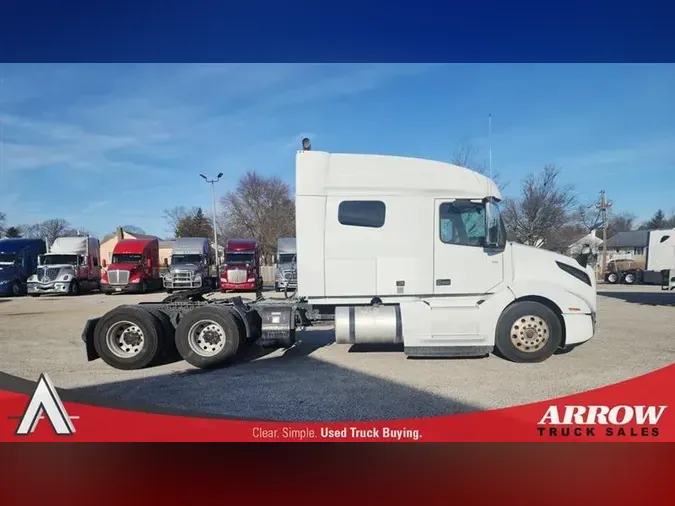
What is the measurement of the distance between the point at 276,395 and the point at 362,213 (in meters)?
1.94

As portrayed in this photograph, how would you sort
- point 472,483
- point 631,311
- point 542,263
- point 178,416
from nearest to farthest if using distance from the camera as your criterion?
point 472,483 → point 178,416 → point 542,263 → point 631,311

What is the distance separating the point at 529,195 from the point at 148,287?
479cm

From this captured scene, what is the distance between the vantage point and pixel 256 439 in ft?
8.46

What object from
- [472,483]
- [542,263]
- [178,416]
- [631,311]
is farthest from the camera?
[631,311]

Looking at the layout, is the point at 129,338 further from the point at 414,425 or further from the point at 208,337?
the point at 414,425

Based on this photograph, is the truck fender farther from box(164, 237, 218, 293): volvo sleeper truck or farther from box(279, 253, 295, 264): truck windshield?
box(164, 237, 218, 293): volvo sleeper truck

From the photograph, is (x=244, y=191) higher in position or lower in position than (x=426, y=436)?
higher

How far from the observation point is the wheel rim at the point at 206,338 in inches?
171

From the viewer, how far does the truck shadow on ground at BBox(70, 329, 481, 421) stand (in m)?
2.82

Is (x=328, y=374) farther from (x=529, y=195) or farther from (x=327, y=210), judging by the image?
(x=529, y=195)

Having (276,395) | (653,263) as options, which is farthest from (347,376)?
(653,263)

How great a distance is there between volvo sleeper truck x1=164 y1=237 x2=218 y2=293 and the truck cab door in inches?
89.6

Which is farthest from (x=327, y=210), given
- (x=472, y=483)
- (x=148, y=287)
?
(x=148, y=287)

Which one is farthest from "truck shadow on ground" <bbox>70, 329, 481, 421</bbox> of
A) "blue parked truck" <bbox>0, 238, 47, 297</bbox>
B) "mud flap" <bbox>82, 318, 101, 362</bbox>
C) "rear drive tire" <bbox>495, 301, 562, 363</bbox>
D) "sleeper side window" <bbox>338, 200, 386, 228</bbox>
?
"sleeper side window" <bbox>338, 200, 386, 228</bbox>
